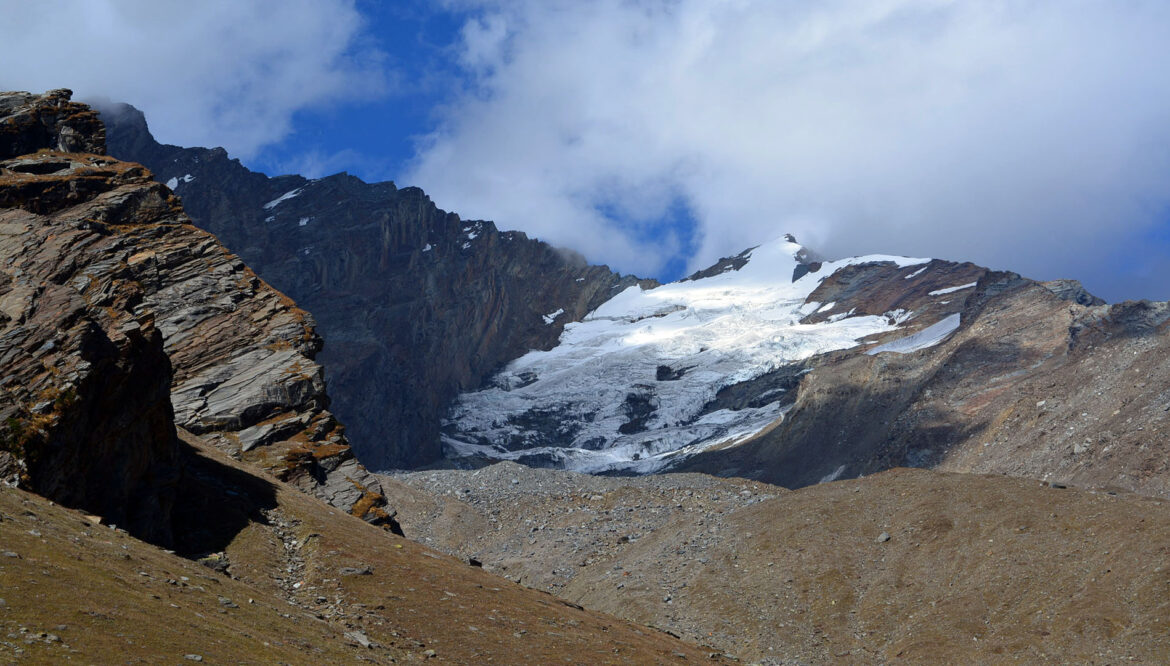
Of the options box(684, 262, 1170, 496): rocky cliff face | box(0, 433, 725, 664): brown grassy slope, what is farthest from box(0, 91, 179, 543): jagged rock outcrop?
box(684, 262, 1170, 496): rocky cliff face

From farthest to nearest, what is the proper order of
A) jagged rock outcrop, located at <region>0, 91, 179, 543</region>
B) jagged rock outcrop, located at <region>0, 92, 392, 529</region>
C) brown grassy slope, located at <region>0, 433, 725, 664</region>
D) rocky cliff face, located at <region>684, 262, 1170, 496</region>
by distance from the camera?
rocky cliff face, located at <region>684, 262, 1170, 496</region> → jagged rock outcrop, located at <region>0, 92, 392, 529</region> → jagged rock outcrop, located at <region>0, 91, 179, 543</region> → brown grassy slope, located at <region>0, 433, 725, 664</region>

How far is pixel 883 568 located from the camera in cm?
5450

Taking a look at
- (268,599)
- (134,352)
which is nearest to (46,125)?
(134,352)

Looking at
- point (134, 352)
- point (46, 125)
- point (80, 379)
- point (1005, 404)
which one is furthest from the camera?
point (1005, 404)

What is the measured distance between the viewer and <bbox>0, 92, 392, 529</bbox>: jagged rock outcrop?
30359mm

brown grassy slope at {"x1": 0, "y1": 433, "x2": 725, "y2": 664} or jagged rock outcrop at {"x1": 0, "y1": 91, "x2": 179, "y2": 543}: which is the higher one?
jagged rock outcrop at {"x1": 0, "y1": 91, "x2": 179, "y2": 543}

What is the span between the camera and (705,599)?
180ft

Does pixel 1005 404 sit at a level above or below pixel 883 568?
above

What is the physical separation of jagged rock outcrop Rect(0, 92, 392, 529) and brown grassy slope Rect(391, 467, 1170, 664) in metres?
20.0

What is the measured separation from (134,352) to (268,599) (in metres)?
11.5

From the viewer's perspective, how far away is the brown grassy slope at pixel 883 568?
43594 millimetres

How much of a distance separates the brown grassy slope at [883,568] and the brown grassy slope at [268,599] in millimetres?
12988

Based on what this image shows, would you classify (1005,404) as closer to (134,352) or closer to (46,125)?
(46,125)

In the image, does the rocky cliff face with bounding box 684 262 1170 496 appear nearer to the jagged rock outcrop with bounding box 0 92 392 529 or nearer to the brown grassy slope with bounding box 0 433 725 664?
the brown grassy slope with bounding box 0 433 725 664
